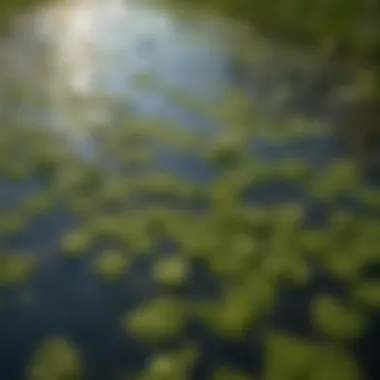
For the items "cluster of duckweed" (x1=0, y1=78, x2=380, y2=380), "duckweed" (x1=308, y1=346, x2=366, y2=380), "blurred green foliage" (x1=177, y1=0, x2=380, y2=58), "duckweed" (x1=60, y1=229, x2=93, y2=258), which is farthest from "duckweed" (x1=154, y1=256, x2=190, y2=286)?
"blurred green foliage" (x1=177, y1=0, x2=380, y2=58)

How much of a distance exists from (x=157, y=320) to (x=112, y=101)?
0.84m

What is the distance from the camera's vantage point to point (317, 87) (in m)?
1.99

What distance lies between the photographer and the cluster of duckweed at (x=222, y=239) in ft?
3.84

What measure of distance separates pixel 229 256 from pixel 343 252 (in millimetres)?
217

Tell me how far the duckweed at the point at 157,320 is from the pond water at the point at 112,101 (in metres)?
0.02

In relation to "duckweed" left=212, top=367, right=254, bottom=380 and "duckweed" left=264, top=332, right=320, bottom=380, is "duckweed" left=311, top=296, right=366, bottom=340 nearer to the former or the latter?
"duckweed" left=264, top=332, right=320, bottom=380

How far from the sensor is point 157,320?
47.8 inches

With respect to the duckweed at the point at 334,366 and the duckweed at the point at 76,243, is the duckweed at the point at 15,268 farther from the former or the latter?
the duckweed at the point at 334,366

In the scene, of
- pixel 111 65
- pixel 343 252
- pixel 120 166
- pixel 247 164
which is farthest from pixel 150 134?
pixel 343 252

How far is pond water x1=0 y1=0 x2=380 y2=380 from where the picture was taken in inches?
47.7

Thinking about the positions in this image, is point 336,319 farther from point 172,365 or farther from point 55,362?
point 55,362

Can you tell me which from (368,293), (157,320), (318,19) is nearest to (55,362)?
(157,320)

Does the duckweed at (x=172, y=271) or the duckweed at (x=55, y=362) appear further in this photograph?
the duckweed at (x=172, y=271)

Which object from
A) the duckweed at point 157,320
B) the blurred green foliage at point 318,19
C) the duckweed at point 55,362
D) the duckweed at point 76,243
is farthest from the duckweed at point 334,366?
the blurred green foliage at point 318,19
